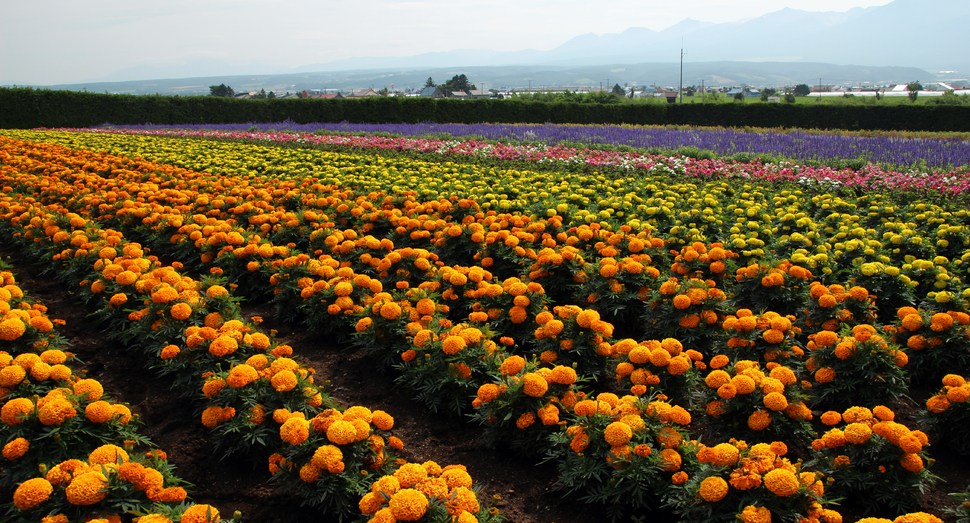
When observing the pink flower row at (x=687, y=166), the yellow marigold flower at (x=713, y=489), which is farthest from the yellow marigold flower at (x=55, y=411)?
the pink flower row at (x=687, y=166)

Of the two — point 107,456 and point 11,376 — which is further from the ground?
point 11,376

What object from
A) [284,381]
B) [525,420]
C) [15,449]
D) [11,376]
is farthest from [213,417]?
[525,420]

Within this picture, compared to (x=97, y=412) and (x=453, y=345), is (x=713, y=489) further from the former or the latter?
(x=97, y=412)

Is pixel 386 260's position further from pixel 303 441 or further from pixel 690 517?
pixel 690 517

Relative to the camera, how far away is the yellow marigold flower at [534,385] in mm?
2961

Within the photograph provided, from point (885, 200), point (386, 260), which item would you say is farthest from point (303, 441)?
point (885, 200)

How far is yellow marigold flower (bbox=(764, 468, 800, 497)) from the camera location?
2.25 m

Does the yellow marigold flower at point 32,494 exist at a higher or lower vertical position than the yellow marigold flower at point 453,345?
lower

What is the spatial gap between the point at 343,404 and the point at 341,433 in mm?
1379

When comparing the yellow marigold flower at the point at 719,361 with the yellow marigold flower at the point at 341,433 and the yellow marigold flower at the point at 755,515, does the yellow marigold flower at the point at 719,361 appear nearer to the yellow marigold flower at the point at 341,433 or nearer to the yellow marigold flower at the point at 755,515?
the yellow marigold flower at the point at 755,515

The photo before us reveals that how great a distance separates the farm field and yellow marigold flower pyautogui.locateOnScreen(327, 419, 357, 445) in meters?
0.01

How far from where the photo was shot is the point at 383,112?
32031mm

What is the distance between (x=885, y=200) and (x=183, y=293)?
920cm

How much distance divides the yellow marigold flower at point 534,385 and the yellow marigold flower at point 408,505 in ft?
3.24
